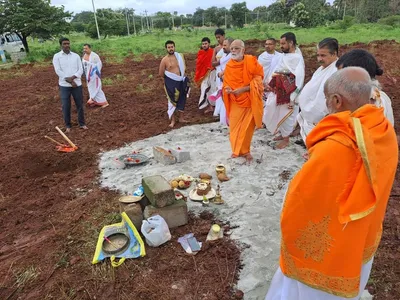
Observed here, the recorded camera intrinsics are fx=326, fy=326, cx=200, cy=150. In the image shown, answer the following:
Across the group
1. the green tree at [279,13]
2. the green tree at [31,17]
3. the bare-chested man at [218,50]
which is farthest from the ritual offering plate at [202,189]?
the green tree at [279,13]

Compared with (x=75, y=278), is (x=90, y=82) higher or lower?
higher

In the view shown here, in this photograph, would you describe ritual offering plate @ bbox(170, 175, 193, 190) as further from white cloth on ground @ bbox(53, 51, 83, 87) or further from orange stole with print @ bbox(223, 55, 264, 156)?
white cloth on ground @ bbox(53, 51, 83, 87)

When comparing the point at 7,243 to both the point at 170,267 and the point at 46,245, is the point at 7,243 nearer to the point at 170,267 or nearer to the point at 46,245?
the point at 46,245

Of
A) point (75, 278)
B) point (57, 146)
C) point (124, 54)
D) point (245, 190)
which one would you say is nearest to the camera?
point (75, 278)

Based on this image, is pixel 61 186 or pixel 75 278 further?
pixel 61 186

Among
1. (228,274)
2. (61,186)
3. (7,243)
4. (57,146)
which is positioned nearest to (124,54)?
(57,146)

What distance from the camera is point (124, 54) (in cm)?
1895

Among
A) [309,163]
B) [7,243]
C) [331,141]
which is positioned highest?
[331,141]

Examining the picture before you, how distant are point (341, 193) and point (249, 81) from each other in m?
3.65

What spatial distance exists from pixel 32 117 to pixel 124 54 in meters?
11.1

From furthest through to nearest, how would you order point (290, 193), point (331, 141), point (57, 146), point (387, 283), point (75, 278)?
point (57, 146) < point (75, 278) < point (387, 283) < point (290, 193) < point (331, 141)

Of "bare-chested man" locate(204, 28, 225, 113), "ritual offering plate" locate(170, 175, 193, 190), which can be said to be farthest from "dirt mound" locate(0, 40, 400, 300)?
"bare-chested man" locate(204, 28, 225, 113)

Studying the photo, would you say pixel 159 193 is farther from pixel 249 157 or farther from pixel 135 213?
pixel 249 157

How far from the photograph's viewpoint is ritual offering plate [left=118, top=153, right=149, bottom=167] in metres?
5.39
